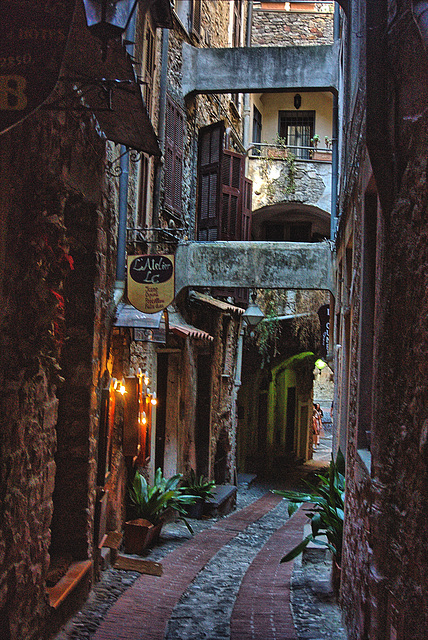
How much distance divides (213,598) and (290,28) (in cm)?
1823

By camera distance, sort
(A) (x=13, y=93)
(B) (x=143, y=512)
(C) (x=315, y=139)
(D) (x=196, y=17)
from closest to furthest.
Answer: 1. (A) (x=13, y=93)
2. (B) (x=143, y=512)
3. (D) (x=196, y=17)
4. (C) (x=315, y=139)

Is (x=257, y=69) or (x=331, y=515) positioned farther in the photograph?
(x=257, y=69)

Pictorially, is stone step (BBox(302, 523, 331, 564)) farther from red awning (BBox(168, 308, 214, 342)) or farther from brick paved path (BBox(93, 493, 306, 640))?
red awning (BBox(168, 308, 214, 342))

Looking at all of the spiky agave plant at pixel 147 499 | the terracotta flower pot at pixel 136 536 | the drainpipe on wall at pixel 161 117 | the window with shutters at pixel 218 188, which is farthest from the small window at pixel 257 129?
the terracotta flower pot at pixel 136 536

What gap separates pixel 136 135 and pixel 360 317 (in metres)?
2.58

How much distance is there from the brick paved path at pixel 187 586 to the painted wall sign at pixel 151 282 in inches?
117

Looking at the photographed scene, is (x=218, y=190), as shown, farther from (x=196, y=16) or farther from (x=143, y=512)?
(x=143, y=512)

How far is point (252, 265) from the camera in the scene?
11148mm

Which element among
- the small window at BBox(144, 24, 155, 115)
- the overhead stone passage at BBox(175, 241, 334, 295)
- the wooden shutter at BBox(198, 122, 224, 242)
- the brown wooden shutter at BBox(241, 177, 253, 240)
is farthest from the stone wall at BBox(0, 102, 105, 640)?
the brown wooden shutter at BBox(241, 177, 253, 240)

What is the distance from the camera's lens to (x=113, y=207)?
7.71 metres

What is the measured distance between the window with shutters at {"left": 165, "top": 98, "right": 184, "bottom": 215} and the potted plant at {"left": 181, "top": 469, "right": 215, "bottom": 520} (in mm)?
4745

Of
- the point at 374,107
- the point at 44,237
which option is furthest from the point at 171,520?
the point at 374,107

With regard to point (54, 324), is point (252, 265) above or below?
above

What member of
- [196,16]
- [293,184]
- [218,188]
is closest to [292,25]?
[293,184]
